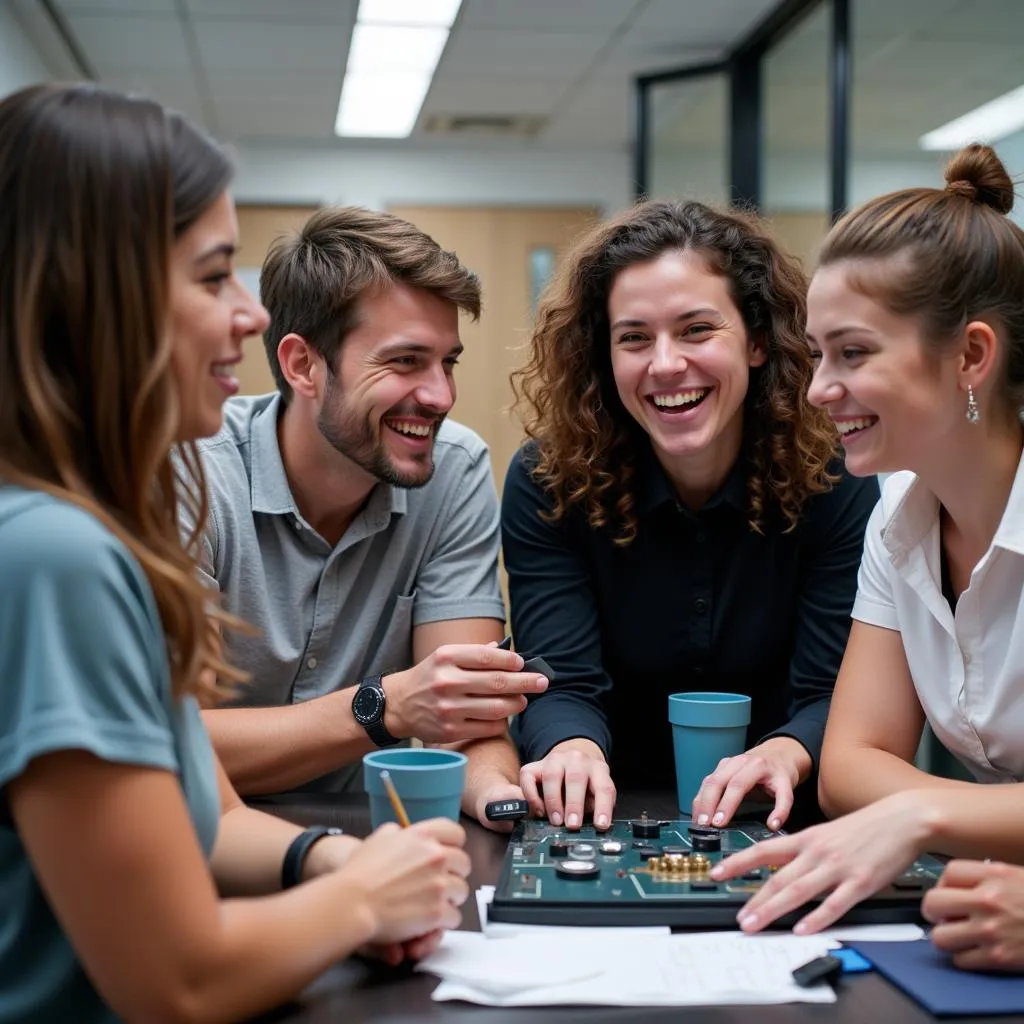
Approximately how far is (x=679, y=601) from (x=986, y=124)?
2.91m

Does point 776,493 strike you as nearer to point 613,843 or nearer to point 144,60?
point 613,843

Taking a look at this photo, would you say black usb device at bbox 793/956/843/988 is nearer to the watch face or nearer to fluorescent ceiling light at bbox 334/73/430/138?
the watch face

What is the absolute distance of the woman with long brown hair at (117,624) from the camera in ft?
2.58

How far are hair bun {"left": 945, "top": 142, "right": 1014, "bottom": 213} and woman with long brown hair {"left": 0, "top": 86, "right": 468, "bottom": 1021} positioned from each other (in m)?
0.91

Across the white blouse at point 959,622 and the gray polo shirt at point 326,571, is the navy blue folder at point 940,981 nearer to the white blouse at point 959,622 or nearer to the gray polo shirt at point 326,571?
the white blouse at point 959,622

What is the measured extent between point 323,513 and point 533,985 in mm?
1061

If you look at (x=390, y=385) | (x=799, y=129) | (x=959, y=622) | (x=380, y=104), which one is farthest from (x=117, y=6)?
(x=959, y=622)

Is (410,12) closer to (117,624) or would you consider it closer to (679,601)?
(679,601)

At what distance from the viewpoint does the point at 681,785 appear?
1401 mm

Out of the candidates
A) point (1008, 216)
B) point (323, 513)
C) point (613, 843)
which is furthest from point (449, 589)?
point (1008, 216)

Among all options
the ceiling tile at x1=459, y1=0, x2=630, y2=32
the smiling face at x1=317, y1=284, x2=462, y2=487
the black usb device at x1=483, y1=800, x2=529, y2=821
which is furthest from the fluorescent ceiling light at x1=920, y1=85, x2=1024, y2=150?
the black usb device at x1=483, y1=800, x2=529, y2=821

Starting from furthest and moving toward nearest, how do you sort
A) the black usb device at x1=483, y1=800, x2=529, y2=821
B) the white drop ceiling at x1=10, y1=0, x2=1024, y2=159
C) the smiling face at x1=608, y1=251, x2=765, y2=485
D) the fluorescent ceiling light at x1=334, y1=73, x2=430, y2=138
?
the fluorescent ceiling light at x1=334, y1=73, x2=430, y2=138, the white drop ceiling at x1=10, y1=0, x2=1024, y2=159, the smiling face at x1=608, y1=251, x2=765, y2=485, the black usb device at x1=483, y1=800, x2=529, y2=821

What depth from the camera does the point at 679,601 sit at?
1.80 m

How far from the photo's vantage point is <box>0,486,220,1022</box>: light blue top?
2.56 ft
